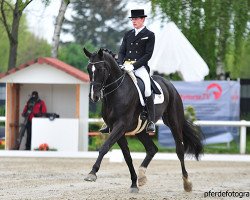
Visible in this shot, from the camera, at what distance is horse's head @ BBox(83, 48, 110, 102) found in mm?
10695

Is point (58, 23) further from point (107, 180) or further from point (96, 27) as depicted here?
point (96, 27)

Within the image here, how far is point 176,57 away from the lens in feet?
78.4

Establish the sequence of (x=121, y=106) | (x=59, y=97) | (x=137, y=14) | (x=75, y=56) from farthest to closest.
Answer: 1. (x=75, y=56)
2. (x=59, y=97)
3. (x=137, y=14)
4. (x=121, y=106)

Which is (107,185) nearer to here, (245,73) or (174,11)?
(174,11)

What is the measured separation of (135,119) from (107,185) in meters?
1.75

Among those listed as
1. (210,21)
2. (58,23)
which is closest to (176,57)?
(210,21)

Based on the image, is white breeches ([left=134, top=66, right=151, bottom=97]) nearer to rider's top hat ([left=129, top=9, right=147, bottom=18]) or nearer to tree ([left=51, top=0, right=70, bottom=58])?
rider's top hat ([left=129, top=9, right=147, bottom=18])

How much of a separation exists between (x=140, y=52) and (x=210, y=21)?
12888 mm

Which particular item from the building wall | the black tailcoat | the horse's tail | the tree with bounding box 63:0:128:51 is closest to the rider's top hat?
the black tailcoat

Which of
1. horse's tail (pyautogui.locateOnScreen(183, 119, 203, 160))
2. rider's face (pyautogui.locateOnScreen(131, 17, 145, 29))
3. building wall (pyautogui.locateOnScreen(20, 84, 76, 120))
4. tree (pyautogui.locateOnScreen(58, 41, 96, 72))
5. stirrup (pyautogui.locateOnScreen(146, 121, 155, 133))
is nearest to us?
stirrup (pyautogui.locateOnScreen(146, 121, 155, 133))

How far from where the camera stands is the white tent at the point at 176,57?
23.6 metres

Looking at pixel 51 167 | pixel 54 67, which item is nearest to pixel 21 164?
pixel 51 167

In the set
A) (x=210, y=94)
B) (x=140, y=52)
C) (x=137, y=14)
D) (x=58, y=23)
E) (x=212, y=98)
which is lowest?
(x=212, y=98)

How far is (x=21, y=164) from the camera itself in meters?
17.8
